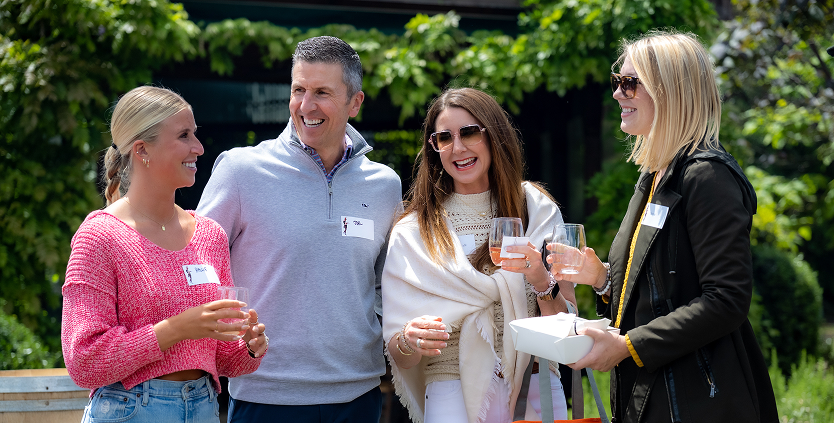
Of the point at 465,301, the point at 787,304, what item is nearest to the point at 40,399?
the point at 465,301

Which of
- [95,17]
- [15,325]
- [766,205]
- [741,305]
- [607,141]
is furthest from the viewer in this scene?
[766,205]

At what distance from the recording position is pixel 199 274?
6.70ft

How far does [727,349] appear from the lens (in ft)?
6.04

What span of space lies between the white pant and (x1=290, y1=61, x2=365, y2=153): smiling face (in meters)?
1.02

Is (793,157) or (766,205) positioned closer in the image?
(766,205)

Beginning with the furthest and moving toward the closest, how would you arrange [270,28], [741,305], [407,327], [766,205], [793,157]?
[793,157] < [766,205] < [270,28] < [407,327] < [741,305]

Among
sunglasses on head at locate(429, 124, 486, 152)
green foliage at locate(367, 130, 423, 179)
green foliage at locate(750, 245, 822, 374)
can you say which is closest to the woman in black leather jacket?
sunglasses on head at locate(429, 124, 486, 152)

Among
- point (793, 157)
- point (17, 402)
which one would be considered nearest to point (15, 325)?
point (17, 402)

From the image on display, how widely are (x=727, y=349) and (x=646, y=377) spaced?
0.23 metres

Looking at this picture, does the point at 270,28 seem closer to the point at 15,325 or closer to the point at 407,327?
the point at 15,325

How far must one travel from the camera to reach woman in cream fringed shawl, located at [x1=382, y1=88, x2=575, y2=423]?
7.98 ft

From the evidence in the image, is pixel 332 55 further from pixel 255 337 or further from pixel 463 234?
pixel 255 337

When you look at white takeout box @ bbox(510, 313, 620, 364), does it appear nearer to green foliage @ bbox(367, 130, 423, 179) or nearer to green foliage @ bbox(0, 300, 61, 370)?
green foliage @ bbox(0, 300, 61, 370)

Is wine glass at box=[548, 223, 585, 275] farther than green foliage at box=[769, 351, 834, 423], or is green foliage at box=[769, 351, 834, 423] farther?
green foliage at box=[769, 351, 834, 423]
